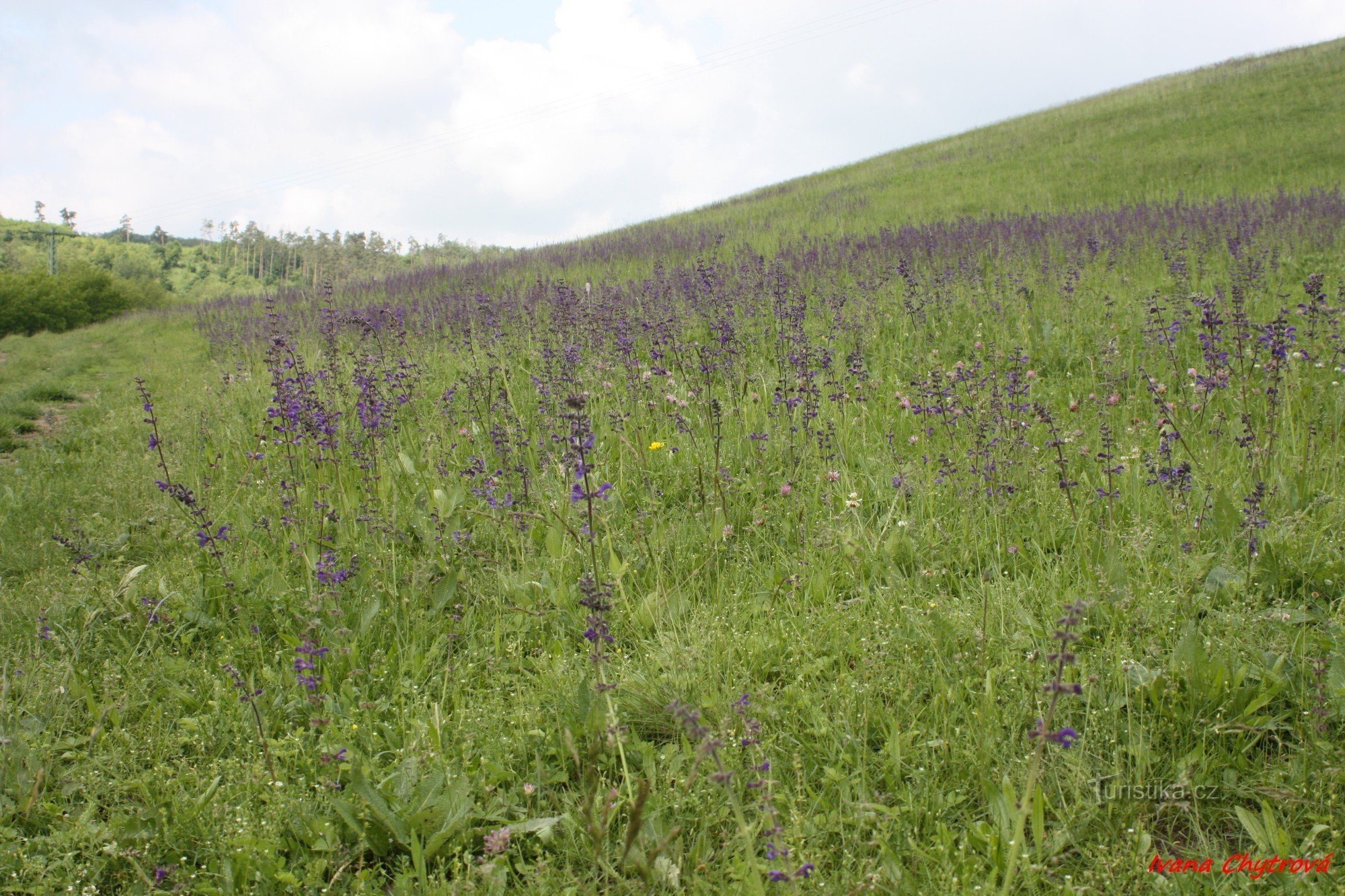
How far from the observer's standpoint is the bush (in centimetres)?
2342

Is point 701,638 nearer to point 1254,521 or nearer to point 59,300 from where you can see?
point 1254,521

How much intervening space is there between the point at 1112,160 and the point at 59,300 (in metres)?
33.6

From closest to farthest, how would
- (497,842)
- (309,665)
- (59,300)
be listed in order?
(497,842) < (309,665) < (59,300)

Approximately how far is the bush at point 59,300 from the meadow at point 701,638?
25.5 m

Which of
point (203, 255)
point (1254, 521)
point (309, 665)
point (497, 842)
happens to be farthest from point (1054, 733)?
point (203, 255)

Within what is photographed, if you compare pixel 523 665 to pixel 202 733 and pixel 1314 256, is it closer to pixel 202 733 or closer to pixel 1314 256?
pixel 202 733

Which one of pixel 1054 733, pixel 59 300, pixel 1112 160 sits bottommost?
pixel 1054 733

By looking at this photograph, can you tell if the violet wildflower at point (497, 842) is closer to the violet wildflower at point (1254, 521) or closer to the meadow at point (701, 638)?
the meadow at point (701, 638)

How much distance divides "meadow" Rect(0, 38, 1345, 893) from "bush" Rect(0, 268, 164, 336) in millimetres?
25499

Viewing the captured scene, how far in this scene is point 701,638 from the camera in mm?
2309

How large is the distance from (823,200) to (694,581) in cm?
1860

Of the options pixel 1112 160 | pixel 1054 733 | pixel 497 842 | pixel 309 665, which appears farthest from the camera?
pixel 1112 160

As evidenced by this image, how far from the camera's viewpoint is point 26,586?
10.2ft

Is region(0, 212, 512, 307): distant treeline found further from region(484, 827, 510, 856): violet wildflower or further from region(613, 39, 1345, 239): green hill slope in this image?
region(484, 827, 510, 856): violet wildflower
